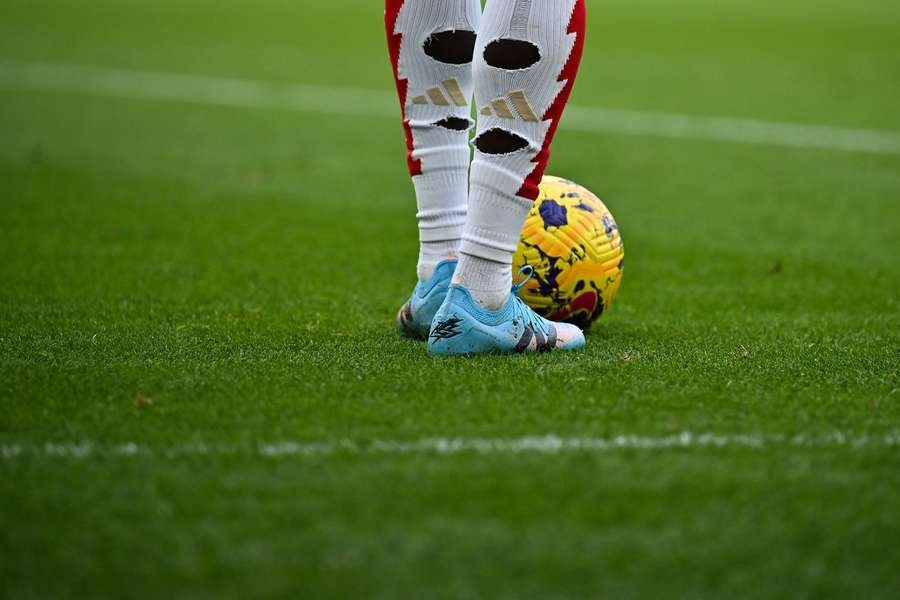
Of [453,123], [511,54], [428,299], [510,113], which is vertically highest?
[511,54]

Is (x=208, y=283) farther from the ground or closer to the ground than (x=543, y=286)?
closer to the ground

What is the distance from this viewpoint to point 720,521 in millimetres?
2004

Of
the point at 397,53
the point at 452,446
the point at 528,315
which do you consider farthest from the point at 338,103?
the point at 452,446

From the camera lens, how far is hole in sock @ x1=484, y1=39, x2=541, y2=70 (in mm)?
2938

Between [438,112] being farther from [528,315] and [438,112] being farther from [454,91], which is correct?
[528,315]

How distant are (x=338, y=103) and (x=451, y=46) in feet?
20.0

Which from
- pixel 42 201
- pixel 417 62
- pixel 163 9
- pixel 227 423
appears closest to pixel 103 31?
pixel 163 9

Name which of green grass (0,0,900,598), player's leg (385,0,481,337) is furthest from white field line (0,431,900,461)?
player's leg (385,0,481,337)

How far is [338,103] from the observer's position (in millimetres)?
9273

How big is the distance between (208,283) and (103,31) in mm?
10449

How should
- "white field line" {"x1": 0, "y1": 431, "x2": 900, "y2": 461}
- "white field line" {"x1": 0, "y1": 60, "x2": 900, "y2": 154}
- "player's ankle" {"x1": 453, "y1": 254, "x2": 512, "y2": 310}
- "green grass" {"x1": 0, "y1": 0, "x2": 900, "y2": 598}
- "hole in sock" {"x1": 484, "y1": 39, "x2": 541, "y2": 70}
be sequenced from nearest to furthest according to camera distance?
"green grass" {"x1": 0, "y1": 0, "x2": 900, "y2": 598}, "white field line" {"x1": 0, "y1": 431, "x2": 900, "y2": 461}, "hole in sock" {"x1": 484, "y1": 39, "x2": 541, "y2": 70}, "player's ankle" {"x1": 453, "y1": 254, "x2": 512, "y2": 310}, "white field line" {"x1": 0, "y1": 60, "x2": 900, "y2": 154}

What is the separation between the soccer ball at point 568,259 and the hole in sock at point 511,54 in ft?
2.03

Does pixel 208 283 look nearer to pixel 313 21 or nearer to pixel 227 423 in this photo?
pixel 227 423

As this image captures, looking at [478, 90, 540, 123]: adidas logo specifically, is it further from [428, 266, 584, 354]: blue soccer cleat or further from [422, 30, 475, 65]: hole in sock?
[428, 266, 584, 354]: blue soccer cleat
